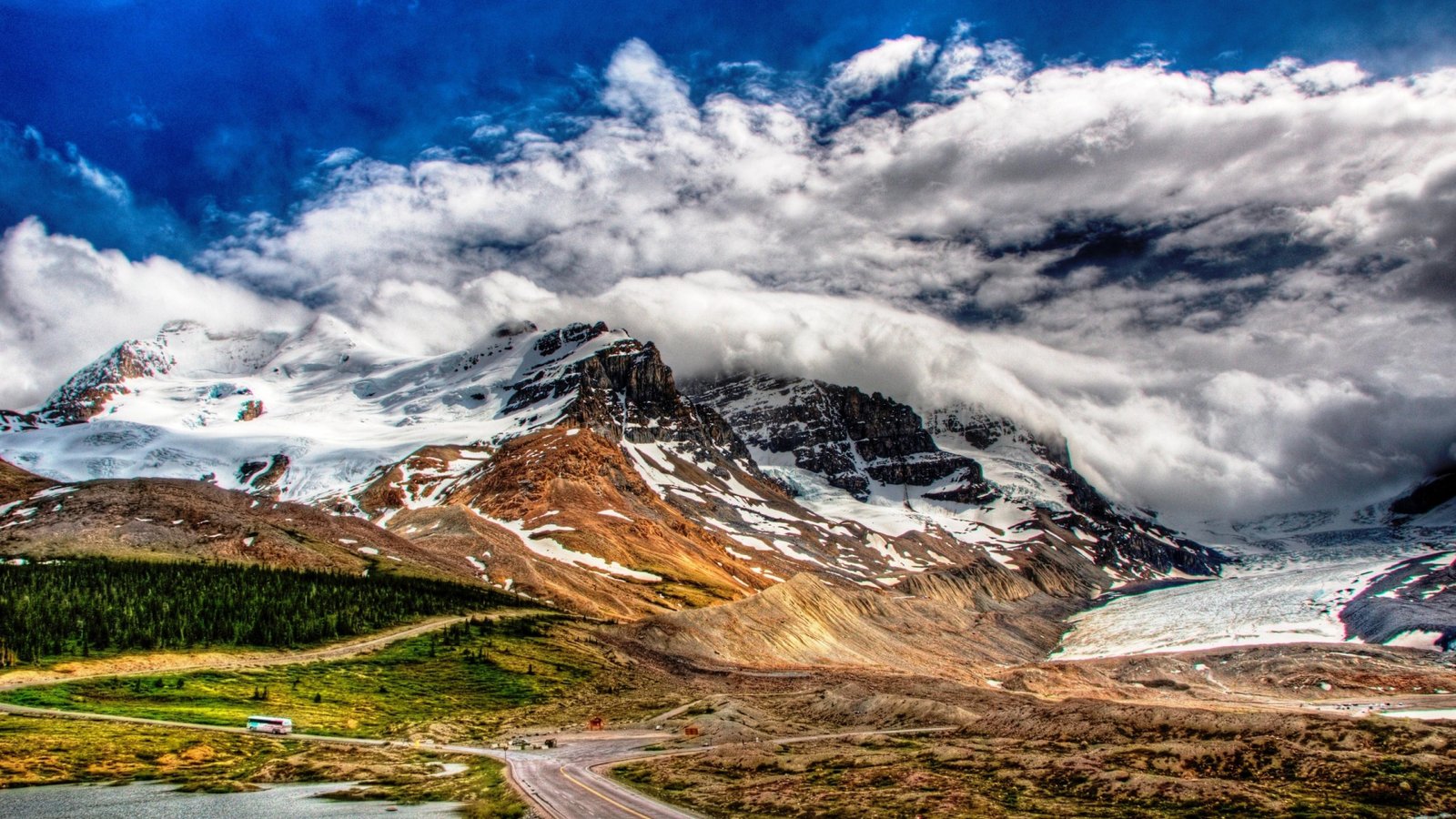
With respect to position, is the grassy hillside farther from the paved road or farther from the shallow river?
the shallow river

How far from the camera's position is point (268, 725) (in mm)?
67375

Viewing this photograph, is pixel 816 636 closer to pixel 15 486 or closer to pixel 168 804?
pixel 168 804

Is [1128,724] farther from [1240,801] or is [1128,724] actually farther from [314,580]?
[314,580]

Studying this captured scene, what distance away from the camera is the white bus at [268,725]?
6719 centimetres

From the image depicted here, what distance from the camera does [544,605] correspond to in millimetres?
154250

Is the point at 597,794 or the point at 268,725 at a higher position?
the point at 268,725

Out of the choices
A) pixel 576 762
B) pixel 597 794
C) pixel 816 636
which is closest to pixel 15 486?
pixel 816 636

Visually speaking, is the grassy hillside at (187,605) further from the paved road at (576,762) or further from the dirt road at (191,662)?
the paved road at (576,762)

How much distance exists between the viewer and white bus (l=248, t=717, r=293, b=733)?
67.2 metres

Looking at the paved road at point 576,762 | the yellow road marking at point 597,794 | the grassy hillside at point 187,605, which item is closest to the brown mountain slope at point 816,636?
the grassy hillside at point 187,605

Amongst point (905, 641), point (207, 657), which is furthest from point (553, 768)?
point (905, 641)

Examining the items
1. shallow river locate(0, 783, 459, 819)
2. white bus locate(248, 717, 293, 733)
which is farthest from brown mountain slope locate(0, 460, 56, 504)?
shallow river locate(0, 783, 459, 819)

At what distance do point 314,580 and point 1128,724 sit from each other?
12098 centimetres

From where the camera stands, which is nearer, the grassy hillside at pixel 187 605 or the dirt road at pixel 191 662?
the dirt road at pixel 191 662
